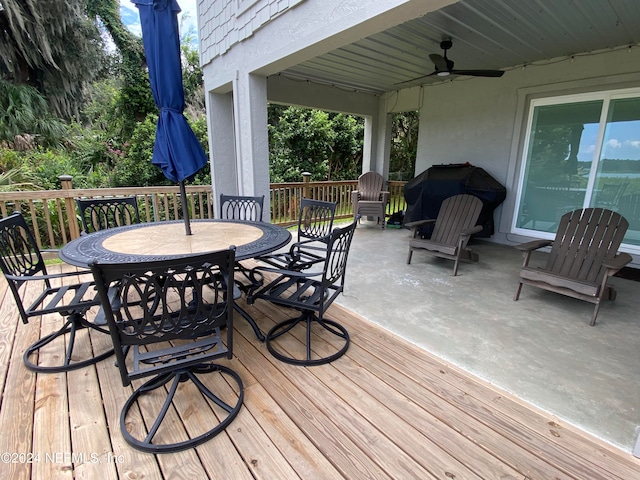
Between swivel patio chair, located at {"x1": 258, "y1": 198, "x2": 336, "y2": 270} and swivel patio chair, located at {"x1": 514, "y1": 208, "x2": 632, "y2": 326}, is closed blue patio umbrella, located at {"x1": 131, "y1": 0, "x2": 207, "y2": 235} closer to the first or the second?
swivel patio chair, located at {"x1": 258, "y1": 198, "x2": 336, "y2": 270}

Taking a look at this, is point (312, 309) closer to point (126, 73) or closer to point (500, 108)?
point (500, 108)

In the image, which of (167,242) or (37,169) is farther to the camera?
(37,169)

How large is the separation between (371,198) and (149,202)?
15.4 ft

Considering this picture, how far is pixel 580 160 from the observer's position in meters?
4.56

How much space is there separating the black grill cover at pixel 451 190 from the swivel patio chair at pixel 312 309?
3347 millimetres

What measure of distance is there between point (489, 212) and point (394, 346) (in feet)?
12.2

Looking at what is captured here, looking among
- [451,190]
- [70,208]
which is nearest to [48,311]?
[70,208]

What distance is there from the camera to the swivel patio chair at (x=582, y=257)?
2.77m

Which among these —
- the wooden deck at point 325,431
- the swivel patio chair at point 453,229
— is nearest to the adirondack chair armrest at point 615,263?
the swivel patio chair at point 453,229

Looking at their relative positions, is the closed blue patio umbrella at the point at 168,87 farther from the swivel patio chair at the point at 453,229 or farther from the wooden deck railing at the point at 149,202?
the swivel patio chair at the point at 453,229

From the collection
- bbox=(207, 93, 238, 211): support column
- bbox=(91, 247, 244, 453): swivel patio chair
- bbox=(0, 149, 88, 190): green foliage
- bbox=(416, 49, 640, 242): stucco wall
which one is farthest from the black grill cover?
bbox=(0, 149, 88, 190): green foliage

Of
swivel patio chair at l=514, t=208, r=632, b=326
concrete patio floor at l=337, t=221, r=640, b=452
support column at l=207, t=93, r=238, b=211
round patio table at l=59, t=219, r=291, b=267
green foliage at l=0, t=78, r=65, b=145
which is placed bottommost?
concrete patio floor at l=337, t=221, r=640, b=452

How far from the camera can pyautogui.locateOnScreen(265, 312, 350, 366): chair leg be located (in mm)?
2105

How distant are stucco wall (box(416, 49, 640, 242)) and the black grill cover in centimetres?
38
